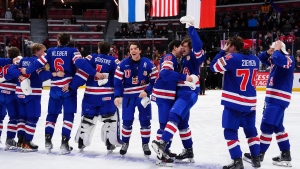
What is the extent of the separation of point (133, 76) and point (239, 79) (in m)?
1.41

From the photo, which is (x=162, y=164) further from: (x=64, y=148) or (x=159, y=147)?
(x=64, y=148)

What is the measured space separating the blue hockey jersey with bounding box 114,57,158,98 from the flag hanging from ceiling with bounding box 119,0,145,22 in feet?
34.0

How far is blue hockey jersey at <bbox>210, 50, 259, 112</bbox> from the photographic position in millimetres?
4934

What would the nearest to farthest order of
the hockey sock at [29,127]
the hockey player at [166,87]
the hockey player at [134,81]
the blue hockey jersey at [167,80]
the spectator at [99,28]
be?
the blue hockey jersey at [167,80] < the hockey player at [166,87] < the hockey player at [134,81] < the hockey sock at [29,127] < the spectator at [99,28]

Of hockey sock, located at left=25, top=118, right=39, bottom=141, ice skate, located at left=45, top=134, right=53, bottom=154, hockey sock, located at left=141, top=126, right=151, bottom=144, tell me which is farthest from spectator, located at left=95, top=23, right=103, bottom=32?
hockey sock, located at left=141, top=126, right=151, bottom=144

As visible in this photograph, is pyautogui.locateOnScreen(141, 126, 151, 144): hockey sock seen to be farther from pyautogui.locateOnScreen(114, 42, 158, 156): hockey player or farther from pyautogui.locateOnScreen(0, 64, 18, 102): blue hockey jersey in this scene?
pyautogui.locateOnScreen(0, 64, 18, 102): blue hockey jersey

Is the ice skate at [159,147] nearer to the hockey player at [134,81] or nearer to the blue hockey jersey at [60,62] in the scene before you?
the hockey player at [134,81]

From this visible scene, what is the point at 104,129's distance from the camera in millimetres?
6129

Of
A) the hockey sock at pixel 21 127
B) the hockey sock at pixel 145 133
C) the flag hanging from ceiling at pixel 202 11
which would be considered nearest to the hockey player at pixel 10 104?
the hockey sock at pixel 21 127

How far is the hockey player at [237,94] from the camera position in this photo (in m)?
4.94

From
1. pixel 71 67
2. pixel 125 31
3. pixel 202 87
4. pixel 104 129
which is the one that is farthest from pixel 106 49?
pixel 125 31

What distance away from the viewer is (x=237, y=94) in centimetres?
498

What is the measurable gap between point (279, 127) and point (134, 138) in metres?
2.54

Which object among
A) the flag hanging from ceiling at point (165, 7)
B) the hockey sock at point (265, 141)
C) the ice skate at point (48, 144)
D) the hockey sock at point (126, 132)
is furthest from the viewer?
the flag hanging from ceiling at point (165, 7)
